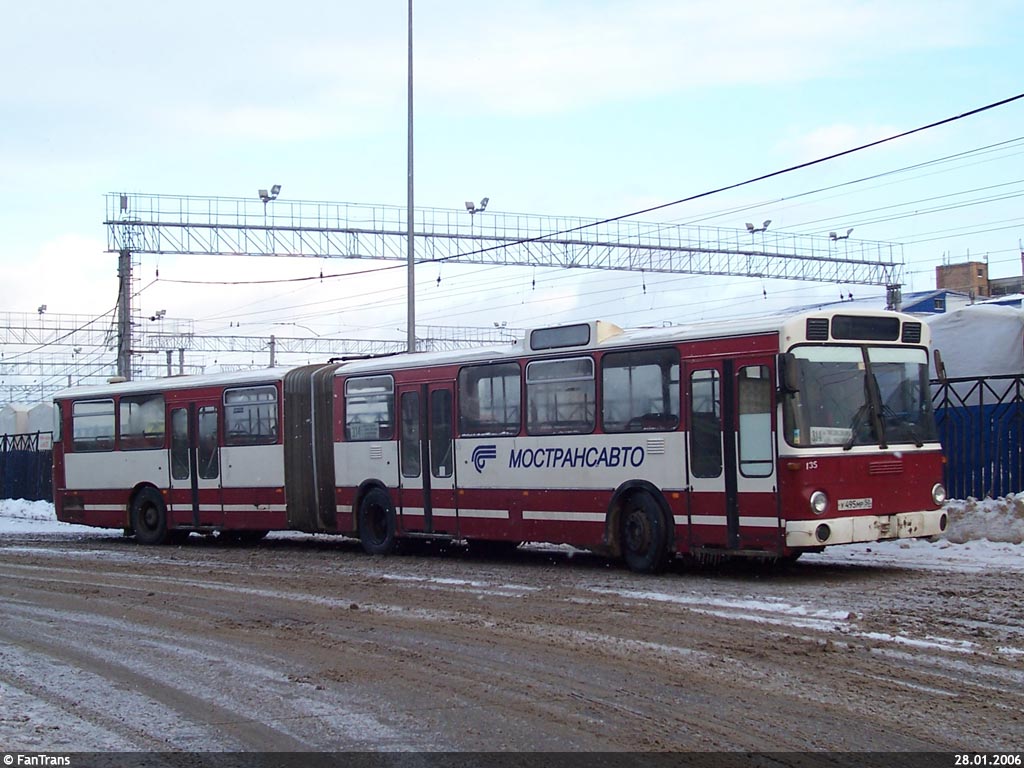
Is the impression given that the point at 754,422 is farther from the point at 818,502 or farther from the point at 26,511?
the point at 26,511

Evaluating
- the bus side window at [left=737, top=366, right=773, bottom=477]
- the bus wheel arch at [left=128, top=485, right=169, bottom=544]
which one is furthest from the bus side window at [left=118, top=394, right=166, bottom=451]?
the bus side window at [left=737, top=366, right=773, bottom=477]

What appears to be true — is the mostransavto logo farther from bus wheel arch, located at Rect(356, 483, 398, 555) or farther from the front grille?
the front grille

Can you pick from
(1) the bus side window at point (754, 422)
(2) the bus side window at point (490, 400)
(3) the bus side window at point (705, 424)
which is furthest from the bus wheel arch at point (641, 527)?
(2) the bus side window at point (490, 400)

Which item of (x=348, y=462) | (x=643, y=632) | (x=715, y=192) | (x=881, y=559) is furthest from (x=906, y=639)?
(x=715, y=192)

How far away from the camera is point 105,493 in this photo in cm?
2414

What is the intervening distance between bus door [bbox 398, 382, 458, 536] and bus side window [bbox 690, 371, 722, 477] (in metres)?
4.70

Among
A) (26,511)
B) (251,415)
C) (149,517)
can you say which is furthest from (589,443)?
(26,511)

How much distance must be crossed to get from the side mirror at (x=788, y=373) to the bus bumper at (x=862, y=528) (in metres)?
1.47

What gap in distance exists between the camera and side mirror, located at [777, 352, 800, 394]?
1305 cm

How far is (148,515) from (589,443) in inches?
454

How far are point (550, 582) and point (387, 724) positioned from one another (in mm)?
7022

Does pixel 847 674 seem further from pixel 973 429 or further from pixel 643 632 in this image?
pixel 973 429

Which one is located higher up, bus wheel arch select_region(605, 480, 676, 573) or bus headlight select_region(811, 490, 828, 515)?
bus headlight select_region(811, 490, 828, 515)

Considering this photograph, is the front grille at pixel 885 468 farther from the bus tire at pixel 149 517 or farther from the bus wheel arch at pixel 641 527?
the bus tire at pixel 149 517
